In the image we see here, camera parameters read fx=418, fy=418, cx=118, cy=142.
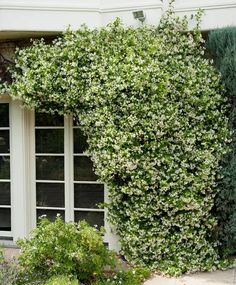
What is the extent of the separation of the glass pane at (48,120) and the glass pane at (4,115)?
0.58 metres

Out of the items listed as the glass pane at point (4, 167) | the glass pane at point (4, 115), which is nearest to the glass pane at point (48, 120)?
the glass pane at point (4, 115)

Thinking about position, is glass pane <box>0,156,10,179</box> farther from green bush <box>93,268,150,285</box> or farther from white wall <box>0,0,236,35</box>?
green bush <box>93,268,150,285</box>

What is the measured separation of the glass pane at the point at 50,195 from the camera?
7.85m

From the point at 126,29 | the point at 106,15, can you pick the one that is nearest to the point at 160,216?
the point at 126,29

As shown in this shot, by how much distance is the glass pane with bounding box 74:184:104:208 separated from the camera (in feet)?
25.3

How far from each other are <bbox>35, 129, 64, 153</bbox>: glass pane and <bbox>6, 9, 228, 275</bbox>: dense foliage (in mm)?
1316

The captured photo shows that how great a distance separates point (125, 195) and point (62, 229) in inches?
49.0

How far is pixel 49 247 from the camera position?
5.55 m

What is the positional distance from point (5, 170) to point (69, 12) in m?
3.21

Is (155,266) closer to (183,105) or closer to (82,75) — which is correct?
(183,105)

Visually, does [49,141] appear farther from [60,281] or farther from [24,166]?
[60,281]

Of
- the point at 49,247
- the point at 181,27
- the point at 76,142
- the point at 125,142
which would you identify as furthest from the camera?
the point at 76,142

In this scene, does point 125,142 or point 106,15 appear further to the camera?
point 106,15

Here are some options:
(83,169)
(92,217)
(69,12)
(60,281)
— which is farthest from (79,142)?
(60,281)
